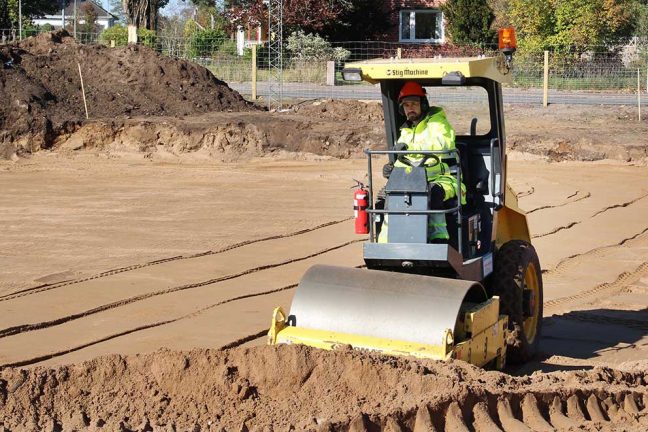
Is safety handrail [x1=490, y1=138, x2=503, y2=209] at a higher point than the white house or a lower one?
lower

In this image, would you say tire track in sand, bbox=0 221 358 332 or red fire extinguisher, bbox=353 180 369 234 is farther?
tire track in sand, bbox=0 221 358 332

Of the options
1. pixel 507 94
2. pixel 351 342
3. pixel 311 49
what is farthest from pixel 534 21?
pixel 351 342

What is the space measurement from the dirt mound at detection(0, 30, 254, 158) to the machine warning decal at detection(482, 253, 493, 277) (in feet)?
54.1

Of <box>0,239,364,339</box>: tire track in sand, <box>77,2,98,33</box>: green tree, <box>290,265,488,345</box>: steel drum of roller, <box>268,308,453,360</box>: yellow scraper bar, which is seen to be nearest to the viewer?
<box>268,308,453,360</box>: yellow scraper bar

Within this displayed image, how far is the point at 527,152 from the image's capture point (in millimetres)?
22391

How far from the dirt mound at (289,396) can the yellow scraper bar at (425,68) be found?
1.98m

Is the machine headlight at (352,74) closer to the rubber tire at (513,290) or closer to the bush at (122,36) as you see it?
the rubber tire at (513,290)

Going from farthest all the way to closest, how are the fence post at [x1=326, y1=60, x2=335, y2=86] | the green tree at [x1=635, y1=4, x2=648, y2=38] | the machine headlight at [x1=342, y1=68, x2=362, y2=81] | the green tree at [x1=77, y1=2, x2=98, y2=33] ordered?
1. the green tree at [x1=77, y1=2, x2=98, y2=33]
2. the green tree at [x1=635, y1=4, x2=648, y2=38]
3. the fence post at [x1=326, y1=60, x2=335, y2=86]
4. the machine headlight at [x1=342, y1=68, x2=362, y2=81]

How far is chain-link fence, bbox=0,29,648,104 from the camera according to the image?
30.4 m

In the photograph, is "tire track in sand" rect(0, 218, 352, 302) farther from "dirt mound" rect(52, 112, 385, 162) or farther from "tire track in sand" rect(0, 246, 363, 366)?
"dirt mound" rect(52, 112, 385, 162)

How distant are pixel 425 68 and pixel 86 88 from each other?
64.1 ft

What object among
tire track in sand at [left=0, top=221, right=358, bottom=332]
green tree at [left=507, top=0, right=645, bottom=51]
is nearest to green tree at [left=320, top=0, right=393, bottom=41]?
green tree at [left=507, top=0, right=645, bottom=51]

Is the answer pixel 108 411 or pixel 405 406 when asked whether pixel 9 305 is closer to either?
pixel 108 411

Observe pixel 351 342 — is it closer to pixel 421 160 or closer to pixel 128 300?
pixel 421 160
